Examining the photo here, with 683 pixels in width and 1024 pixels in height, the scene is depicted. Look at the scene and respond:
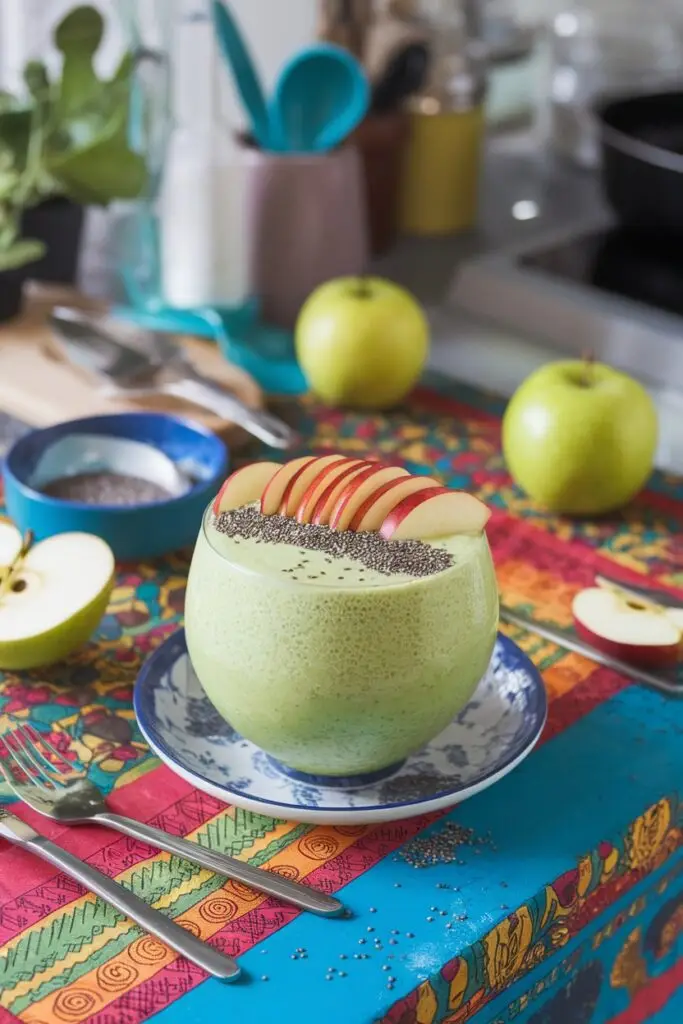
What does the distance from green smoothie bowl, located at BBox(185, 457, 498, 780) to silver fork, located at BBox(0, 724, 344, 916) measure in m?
0.07

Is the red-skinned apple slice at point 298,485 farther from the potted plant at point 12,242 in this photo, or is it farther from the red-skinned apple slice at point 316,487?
the potted plant at point 12,242

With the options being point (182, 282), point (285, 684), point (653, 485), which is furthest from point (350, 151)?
point (285, 684)

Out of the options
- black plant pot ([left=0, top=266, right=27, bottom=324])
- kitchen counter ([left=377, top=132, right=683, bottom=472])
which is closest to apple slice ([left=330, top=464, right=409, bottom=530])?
kitchen counter ([left=377, top=132, right=683, bottom=472])

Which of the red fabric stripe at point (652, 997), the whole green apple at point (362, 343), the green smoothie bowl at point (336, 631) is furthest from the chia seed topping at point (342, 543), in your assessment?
the whole green apple at point (362, 343)

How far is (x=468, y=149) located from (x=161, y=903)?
1037 millimetres

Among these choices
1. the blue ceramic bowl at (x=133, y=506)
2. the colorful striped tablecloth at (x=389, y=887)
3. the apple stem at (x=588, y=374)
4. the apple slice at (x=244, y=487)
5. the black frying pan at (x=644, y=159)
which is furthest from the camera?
the black frying pan at (x=644, y=159)

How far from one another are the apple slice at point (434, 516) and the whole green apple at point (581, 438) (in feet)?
1.01

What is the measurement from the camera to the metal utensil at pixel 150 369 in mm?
1044

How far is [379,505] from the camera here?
0.68m

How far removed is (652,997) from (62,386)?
628 mm

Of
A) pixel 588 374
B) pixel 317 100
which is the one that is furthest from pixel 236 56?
pixel 588 374

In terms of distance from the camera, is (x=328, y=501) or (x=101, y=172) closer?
(x=328, y=501)

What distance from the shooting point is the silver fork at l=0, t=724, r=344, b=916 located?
636mm

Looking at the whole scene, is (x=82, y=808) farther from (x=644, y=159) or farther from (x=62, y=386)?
(x=644, y=159)
